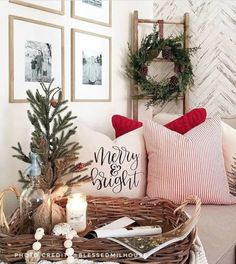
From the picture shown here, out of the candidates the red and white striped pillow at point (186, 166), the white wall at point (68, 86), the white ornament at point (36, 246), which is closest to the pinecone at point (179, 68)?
the white wall at point (68, 86)

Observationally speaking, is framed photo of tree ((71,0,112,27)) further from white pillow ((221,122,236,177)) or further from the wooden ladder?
white pillow ((221,122,236,177))

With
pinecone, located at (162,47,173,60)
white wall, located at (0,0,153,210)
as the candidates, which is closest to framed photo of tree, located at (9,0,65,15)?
white wall, located at (0,0,153,210)

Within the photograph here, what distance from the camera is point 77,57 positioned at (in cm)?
214

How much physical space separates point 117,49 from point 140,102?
1.30ft

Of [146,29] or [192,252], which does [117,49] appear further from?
[192,252]

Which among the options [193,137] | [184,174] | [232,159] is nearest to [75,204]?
[184,174]

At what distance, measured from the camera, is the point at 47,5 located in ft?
6.27

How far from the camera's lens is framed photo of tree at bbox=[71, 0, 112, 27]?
211 cm

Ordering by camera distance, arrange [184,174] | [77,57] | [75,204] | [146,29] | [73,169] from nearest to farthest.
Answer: [75,204]
[73,169]
[184,174]
[77,57]
[146,29]

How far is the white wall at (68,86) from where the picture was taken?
5.58 ft

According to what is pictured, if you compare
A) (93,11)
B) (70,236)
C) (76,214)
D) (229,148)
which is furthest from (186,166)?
(93,11)

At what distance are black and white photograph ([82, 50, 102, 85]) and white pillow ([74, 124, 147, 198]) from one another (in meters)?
0.48

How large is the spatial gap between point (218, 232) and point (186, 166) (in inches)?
14.6

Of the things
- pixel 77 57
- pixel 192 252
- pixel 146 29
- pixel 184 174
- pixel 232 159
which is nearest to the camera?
pixel 192 252
